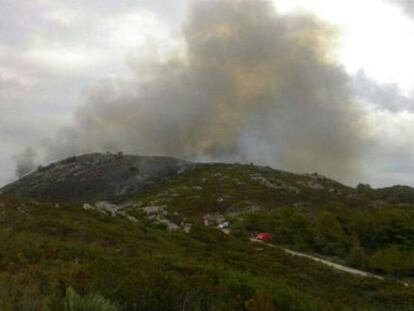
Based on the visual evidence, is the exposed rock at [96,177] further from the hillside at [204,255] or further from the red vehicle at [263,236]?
the red vehicle at [263,236]

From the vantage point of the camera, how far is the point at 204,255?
32.2 metres

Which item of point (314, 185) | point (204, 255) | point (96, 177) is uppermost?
point (96, 177)

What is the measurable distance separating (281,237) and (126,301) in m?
39.1

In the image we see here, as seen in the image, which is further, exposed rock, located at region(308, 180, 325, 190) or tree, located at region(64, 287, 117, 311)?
Answer: exposed rock, located at region(308, 180, 325, 190)

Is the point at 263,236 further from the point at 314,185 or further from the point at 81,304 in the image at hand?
the point at 314,185

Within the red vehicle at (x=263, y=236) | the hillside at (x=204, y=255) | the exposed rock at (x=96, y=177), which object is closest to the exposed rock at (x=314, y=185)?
the hillside at (x=204, y=255)

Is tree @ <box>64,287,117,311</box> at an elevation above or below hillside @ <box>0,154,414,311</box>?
below

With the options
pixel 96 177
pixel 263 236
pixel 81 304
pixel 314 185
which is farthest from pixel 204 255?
pixel 96 177

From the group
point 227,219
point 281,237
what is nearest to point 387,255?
point 281,237

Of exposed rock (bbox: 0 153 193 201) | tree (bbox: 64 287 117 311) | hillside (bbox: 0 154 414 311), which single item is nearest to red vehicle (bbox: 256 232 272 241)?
hillside (bbox: 0 154 414 311)

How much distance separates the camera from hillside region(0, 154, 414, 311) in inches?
513

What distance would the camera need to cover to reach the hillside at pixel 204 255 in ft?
42.8

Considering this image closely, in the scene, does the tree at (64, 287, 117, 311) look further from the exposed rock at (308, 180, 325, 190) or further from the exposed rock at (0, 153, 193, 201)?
the exposed rock at (0, 153, 193, 201)

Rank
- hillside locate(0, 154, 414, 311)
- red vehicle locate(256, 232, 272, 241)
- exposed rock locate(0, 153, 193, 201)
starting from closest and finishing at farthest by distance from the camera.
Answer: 1. hillside locate(0, 154, 414, 311)
2. red vehicle locate(256, 232, 272, 241)
3. exposed rock locate(0, 153, 193, 201)
